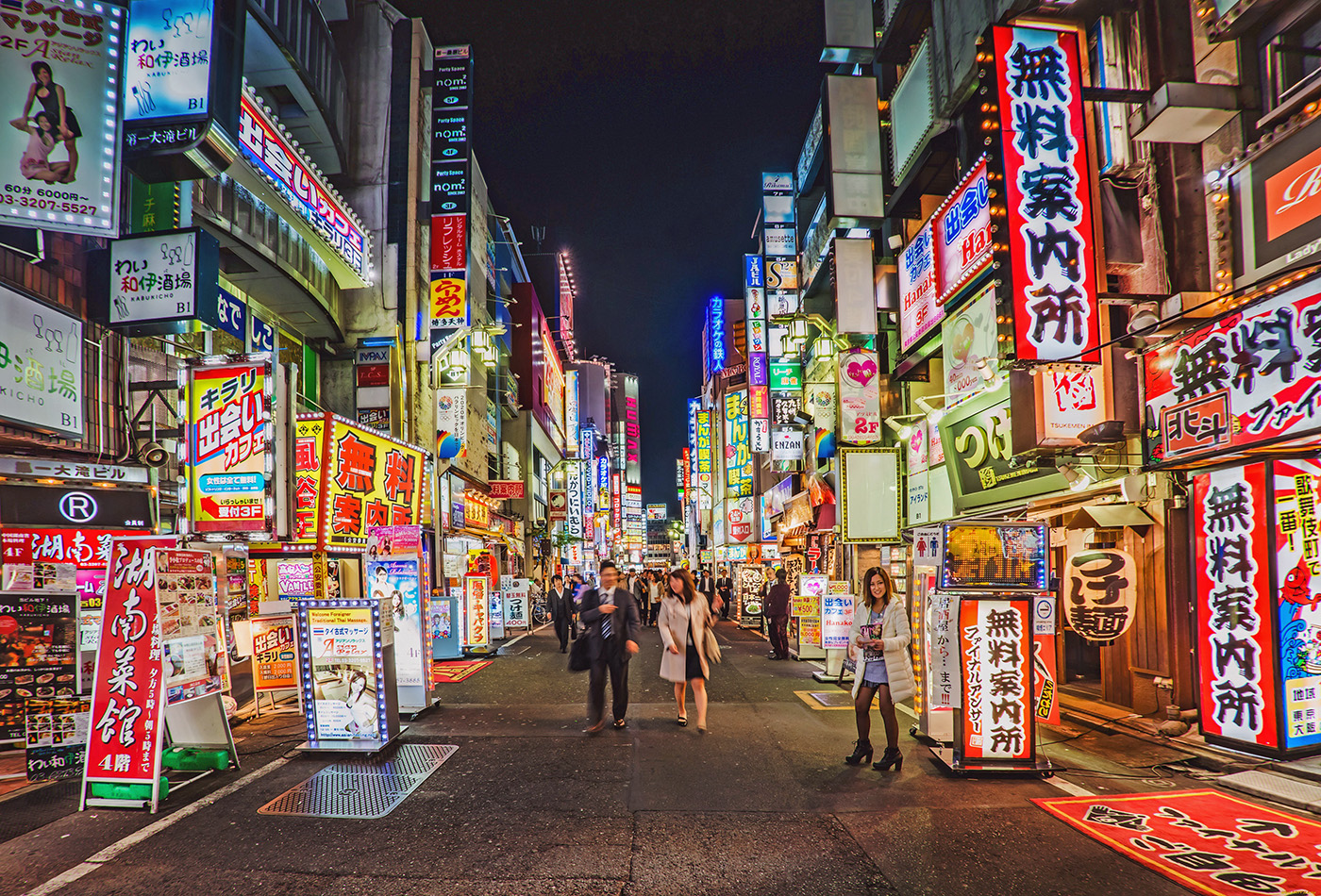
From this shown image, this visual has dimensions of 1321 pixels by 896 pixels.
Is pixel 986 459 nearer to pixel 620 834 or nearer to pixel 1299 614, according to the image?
pixel 1299 614

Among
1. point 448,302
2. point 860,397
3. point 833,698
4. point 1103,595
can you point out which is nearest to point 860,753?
point 1103,595

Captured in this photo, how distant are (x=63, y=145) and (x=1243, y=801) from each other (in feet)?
44.2

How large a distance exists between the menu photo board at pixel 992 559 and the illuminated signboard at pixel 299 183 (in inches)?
524

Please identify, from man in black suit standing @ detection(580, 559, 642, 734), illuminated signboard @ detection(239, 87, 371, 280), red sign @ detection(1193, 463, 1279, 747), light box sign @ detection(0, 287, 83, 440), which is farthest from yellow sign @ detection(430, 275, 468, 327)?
red sign @ detection(1193, 463, 1279, 747)

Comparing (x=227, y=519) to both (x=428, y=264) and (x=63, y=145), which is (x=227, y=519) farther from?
(x=428, y=264)

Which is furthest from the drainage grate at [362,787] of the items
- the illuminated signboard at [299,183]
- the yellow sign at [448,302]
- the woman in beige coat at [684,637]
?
the yellow sign at [448,302]

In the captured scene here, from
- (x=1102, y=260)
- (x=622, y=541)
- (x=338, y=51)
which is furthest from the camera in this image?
(x=622, y=541)

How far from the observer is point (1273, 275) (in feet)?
24.4

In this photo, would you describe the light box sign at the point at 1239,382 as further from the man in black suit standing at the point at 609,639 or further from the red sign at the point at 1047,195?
A: the man in black suit standing at the point at 609,639

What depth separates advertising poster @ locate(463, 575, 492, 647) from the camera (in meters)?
18.0

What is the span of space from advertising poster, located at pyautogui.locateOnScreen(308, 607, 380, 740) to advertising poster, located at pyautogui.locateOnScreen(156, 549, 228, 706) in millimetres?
987

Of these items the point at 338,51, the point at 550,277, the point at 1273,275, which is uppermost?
the point at 550,277

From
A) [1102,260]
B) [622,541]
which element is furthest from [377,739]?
[622,541]

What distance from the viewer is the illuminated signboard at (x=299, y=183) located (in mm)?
15914
